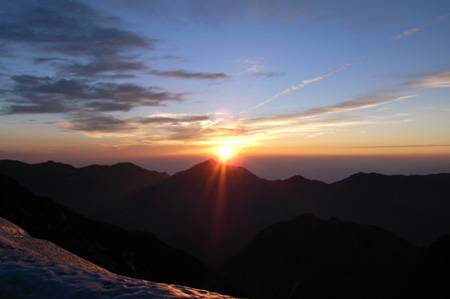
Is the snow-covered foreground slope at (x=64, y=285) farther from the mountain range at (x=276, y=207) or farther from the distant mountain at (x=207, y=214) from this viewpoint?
the mountain range at (x=276, y=207)

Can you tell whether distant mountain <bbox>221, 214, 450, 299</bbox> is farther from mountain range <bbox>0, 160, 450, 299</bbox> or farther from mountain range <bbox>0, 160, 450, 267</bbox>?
mountain range <bbox>0, 160, 450, 267</bbox>

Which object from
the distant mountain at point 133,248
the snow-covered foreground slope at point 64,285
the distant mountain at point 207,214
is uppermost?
the snow-covered foreground slope at point 64,285

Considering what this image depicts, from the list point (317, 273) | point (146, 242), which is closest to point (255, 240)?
point (317, 273)

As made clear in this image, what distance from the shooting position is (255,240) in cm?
8538

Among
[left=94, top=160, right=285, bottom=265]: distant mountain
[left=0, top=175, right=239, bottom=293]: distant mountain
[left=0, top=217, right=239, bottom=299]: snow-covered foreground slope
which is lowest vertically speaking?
[left=94, top=160, right=285, bottom=265]: distant mountain

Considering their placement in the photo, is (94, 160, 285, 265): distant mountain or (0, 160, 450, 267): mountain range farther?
(0, 160, 450, 267): mountain range

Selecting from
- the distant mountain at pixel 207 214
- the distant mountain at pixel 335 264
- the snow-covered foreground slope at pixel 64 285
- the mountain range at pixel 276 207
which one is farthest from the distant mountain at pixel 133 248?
the mountain range at pixel 276 207

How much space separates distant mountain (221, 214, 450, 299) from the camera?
4847 centimetres

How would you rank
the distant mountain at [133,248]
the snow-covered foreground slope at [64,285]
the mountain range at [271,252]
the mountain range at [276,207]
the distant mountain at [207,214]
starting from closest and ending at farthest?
the snow-covered foreground slope at [64,285] < the mountain range at [271,252] < the distant mountain at [133,248] < the distant mountain at [207,214] < the mountain range at [276,207]

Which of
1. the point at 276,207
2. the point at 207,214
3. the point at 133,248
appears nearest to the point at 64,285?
the point at 133,248

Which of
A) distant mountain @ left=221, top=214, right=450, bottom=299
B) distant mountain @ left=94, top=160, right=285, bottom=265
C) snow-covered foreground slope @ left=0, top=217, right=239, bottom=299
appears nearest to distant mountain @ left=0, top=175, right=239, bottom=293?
distant mountain @ left=221, top=214, right=450, bottom=299

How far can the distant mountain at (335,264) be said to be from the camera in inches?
1908

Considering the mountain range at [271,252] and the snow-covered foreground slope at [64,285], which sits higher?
the snow-covered foreground slope at [64,285]

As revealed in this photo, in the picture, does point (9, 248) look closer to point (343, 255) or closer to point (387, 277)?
point (387, 277)
